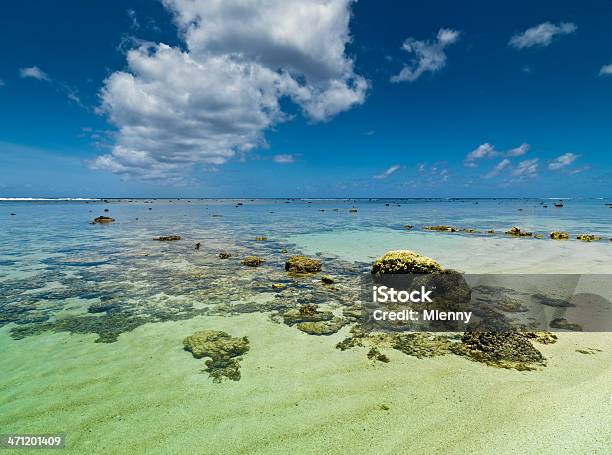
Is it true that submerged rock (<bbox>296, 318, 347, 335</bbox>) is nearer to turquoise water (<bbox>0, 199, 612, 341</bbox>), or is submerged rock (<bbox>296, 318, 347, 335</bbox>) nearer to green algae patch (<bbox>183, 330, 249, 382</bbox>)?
green algae patch (<bbox>183, 330, 249, 382</bbox>)

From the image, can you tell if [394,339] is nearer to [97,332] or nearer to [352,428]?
[352,428]

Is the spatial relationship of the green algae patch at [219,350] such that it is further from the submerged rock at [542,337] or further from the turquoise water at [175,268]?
the submerged rock at [542,337]

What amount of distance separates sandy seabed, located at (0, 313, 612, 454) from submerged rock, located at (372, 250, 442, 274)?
167 inches

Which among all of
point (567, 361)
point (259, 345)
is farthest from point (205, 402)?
point (567, 361)

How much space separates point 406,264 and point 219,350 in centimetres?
721

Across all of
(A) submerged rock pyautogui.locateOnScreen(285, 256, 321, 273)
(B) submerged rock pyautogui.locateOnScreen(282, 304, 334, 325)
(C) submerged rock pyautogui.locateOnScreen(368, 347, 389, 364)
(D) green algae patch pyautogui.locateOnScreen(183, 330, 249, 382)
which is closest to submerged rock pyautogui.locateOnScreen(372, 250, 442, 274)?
(B) submerged rock pyautogui.locateOnScreen(282, 304, 334, 325)

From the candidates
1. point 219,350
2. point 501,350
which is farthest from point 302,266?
point 501,350

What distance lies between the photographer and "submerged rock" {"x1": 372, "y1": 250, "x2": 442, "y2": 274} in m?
11.4

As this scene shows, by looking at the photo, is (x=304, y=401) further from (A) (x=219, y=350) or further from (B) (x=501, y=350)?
(B) (x=501, y=350)

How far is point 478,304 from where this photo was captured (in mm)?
10531

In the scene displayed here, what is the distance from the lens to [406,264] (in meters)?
11.8

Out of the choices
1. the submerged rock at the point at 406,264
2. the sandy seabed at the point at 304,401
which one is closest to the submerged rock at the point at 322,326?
the sandy seabed at the point at 304,401

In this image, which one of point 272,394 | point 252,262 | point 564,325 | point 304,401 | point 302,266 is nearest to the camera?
point 304,401

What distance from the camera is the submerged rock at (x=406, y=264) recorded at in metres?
11.4
